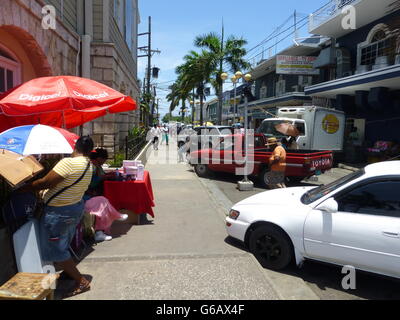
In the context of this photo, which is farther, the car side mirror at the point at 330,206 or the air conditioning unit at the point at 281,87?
the air conditioning unit at the point at 281,87

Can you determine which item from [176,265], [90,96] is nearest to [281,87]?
[90,96]

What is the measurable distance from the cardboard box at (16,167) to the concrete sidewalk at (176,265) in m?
1.37

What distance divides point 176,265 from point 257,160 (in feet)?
20.9

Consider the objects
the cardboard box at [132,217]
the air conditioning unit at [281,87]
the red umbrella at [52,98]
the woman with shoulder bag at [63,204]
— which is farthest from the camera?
the air conditioning unit at [281,87]

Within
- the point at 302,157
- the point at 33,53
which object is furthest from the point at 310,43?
the point at 33,53

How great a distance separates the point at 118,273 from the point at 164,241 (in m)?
1.30

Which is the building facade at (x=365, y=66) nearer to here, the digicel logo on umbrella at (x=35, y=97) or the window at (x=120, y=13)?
the window at (x=120, y=13)

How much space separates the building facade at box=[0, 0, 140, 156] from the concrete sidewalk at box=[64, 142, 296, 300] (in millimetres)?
4278

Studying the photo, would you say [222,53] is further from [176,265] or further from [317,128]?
[176,265]

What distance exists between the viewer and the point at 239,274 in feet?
12.2

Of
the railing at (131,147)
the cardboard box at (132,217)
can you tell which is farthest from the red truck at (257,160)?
the cardboard box at (132,217)

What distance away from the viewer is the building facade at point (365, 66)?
13.9m

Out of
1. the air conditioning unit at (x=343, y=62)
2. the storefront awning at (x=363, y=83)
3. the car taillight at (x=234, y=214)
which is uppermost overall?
the air conditioning unit at (x=343, y=62)

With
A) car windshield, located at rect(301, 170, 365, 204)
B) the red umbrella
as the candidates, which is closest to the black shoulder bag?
the red umbrella
